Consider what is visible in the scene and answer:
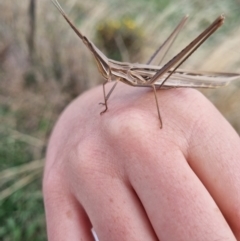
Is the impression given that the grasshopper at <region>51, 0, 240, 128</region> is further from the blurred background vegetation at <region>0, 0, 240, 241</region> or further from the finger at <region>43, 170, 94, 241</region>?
the blurred background vegetation at <region>0, 0, 240, 241</region>

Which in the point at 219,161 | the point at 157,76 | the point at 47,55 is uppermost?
the point at 47,55

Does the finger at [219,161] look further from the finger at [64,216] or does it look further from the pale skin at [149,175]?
the finger at [64,216]

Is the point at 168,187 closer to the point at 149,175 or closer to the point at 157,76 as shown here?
the point at 149,175

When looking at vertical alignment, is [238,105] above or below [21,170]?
below

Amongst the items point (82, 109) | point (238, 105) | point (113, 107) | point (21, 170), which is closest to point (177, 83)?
point (113, 107)

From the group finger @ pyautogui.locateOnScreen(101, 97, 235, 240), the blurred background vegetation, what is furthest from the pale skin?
the blurred background vegetation

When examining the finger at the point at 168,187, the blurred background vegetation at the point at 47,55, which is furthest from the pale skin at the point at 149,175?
the blurred background vegetation at the point at 47,55

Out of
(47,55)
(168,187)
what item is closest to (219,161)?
(168,187)

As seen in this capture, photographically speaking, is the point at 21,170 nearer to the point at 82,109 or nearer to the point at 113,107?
the point at 82,109
